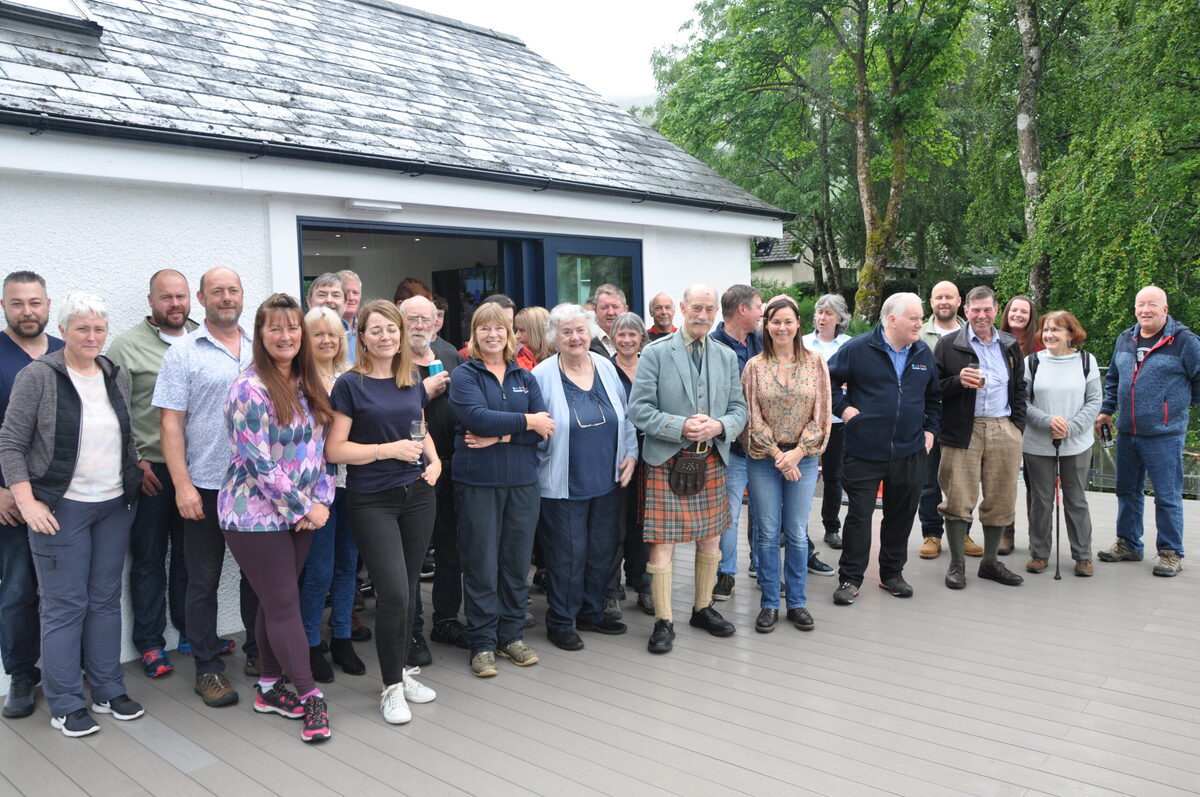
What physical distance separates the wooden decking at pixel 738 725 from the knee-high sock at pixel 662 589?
0.21 metres

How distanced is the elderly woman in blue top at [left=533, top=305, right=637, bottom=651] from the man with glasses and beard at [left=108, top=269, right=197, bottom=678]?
1.85 m

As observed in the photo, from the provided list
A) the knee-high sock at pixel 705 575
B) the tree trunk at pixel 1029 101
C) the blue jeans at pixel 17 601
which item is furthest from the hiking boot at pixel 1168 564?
the tree trunk at pixel 1029 101

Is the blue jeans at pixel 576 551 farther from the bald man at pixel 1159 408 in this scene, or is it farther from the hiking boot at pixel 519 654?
the bald man at pixel 1159 408

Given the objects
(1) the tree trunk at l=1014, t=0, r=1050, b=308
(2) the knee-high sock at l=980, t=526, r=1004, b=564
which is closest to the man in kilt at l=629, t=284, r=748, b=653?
(2) the knee-high sock at l=980, t=526, r=1004, b=564

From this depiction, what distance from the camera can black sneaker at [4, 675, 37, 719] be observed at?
3.85 m

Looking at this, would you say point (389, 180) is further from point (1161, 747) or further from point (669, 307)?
point (1161, 747)

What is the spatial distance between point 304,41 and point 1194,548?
26.3ft

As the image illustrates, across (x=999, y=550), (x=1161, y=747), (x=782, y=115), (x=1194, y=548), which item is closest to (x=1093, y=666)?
(x=1161, y=747)

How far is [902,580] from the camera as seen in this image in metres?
5.60

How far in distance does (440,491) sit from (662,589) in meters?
1.33

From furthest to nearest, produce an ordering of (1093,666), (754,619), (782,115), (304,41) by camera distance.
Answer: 1. (782,115)
2. (304,41)
3. (754,619)
4. (1093,666)

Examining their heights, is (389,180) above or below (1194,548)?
above

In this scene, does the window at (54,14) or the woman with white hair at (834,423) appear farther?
the woman with white hair at (834,423)

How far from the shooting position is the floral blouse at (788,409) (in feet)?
15.9
